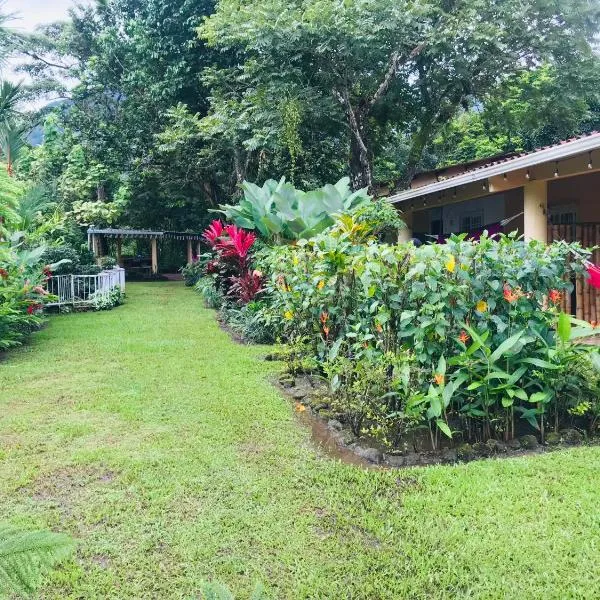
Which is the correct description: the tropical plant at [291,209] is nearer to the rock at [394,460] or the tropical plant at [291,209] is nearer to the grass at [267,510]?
the grass at [267,510]

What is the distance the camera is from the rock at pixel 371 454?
3.56m

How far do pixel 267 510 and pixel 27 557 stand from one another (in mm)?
2167

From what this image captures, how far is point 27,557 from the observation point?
0.86 meters

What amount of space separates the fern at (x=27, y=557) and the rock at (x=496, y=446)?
3.24m

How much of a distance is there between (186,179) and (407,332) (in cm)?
1876

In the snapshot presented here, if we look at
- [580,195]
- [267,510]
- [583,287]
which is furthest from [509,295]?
[580,195]

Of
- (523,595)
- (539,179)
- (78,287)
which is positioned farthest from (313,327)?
(78,287)

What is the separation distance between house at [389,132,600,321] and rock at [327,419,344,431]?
95.2 inches

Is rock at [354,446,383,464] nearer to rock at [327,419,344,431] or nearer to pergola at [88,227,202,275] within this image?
rock at [327,419,344,431]

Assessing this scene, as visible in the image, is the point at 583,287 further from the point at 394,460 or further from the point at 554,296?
the point at 394,460

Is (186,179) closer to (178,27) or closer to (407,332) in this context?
(178,27)

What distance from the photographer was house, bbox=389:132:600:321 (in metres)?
6.84


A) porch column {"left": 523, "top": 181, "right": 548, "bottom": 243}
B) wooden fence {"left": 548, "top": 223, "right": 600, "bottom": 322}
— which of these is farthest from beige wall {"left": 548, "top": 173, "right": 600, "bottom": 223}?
porch column {"left": 523, "top": 181, "right": 548, "bottom": 243}

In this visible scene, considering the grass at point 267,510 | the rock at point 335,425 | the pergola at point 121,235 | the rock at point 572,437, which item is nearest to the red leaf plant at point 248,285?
the grass at point 267,510
